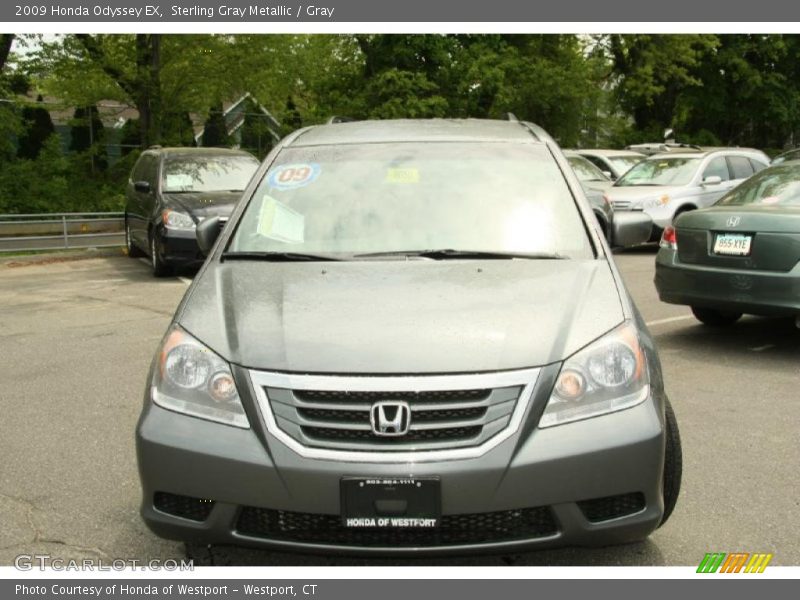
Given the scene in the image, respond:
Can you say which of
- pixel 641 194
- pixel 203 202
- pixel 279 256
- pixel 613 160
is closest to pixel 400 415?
Result: pixel 279 256

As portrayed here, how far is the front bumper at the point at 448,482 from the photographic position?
10.4 ft

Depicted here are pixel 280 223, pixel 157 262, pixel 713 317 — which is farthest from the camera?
pixel 157 262

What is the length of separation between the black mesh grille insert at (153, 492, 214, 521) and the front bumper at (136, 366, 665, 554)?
0.01 meters

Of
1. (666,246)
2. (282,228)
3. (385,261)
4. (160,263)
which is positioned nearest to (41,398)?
(282,228)

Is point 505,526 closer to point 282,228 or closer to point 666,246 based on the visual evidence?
point 282,228

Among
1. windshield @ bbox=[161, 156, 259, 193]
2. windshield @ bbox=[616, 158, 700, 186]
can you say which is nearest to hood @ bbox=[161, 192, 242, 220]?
windshield @ bbox=[161, 156, 259, 193]

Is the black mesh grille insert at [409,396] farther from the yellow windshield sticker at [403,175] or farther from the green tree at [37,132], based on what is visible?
the green tree at [37,132]

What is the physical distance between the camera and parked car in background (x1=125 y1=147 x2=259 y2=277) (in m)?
13.0

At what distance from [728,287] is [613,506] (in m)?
4.79

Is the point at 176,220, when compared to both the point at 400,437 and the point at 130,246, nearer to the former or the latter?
the point at 130,246

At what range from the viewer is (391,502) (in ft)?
10.3

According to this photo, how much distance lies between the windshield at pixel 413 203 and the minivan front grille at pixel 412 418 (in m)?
1.16

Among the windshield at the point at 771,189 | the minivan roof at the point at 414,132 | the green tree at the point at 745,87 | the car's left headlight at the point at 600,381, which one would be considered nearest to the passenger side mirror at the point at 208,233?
the minivan roof at the point at 414,132

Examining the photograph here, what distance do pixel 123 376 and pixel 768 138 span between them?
39.3 m
